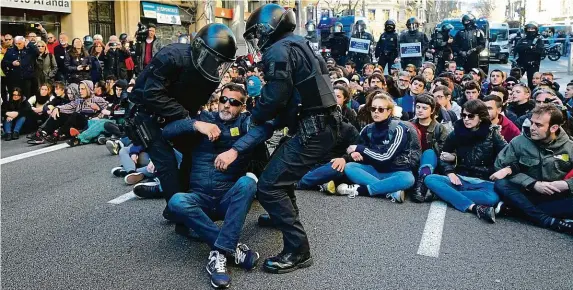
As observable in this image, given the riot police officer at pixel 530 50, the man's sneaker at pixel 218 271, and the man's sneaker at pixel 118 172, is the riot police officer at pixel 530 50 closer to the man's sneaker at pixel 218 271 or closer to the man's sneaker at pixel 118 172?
the man's sneaker at pixel 118 172

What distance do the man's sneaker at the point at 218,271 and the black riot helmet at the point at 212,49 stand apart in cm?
135

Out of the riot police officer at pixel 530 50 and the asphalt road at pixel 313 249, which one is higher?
the riot police officer at pixel 530 50

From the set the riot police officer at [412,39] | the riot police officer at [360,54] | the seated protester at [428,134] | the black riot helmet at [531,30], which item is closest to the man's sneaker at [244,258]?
the seated protester at [428,134]

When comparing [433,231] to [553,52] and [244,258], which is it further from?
[553,52]

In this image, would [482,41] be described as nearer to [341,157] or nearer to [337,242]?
[341,157]

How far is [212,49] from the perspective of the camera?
12.7ft

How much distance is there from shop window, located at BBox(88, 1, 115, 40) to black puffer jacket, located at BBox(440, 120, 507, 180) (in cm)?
1838

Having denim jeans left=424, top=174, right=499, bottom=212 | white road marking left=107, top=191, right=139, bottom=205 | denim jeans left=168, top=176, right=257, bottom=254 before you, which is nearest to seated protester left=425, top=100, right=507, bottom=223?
denim jeans left=424, top=174, right=499, bottom=212

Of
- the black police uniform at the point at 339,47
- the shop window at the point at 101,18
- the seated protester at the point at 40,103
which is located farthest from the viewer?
the shop window at the point at 101,18

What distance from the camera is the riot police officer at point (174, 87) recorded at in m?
3.91

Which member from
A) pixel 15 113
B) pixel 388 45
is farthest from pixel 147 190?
pixel 388 45

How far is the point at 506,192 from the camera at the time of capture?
4922mm

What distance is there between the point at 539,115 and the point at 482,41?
9.62 metres

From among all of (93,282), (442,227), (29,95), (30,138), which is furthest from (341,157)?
(29,95)
